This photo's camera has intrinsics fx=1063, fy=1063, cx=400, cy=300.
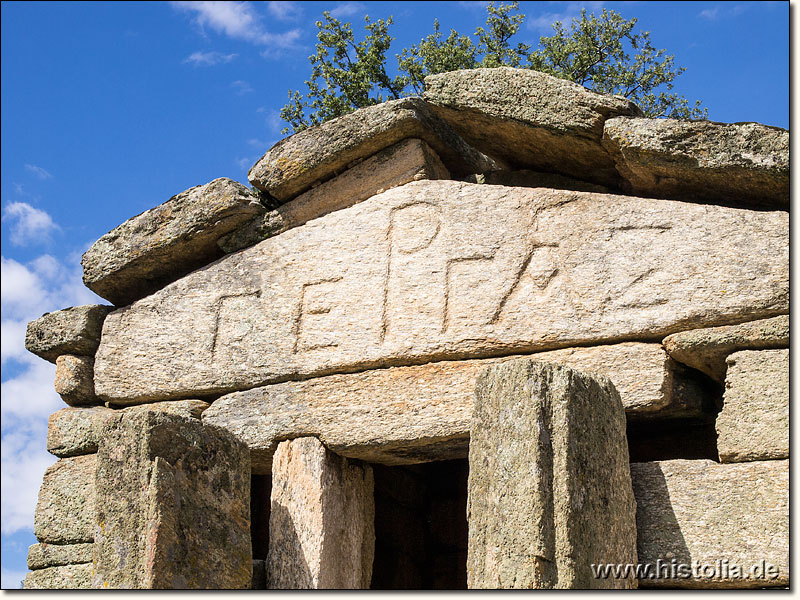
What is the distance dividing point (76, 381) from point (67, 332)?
14.7 inches

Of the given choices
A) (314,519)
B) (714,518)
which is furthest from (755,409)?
(314,519)

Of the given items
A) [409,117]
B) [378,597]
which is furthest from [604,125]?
[378,597]

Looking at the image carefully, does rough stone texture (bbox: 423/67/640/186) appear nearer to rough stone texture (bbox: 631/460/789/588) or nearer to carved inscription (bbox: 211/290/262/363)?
carved inscription (bbox: 211/290/262/363)

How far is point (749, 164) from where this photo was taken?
19.6ft

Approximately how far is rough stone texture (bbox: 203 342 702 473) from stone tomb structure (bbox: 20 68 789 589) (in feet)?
0.05

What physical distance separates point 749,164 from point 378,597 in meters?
3.17

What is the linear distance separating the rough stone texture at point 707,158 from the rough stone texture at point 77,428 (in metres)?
3.29

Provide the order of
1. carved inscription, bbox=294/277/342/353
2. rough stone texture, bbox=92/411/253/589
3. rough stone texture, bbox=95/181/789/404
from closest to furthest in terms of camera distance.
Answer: rough stone texture, bbox=92/411/253/589, rough stone texture, bbox=95/181/789/404, carved inscription, bbox=294/277/342/353

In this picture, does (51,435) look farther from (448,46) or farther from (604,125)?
(448,46)

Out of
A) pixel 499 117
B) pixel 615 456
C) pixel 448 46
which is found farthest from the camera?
pixel 448 46

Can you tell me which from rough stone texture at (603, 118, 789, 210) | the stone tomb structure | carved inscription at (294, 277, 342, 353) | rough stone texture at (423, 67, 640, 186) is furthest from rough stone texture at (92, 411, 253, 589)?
rough stone texture at (603, 118, 789, 210)

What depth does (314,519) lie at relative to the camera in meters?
6.12

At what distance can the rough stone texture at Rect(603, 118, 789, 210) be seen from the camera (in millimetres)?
5973

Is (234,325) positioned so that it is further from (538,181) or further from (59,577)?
(538,181)
